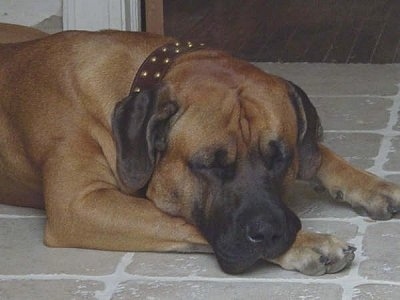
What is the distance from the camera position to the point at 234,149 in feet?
8.87

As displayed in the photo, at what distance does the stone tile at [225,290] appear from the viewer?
264 cm

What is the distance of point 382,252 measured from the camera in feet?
9.46

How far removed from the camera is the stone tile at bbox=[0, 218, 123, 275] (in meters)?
2.86

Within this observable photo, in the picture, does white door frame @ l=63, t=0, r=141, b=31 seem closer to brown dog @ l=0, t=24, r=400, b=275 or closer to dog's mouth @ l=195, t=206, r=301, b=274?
brown dog @ l=0, t=24, r=400, b=275

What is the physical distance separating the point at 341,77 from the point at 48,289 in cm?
229

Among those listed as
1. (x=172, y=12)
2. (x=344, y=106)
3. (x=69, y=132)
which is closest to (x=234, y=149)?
(x=69, y=132)

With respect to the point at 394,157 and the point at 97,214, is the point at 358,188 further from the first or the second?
the point at 97,214

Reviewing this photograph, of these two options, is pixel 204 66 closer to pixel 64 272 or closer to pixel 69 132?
pixel 69 132

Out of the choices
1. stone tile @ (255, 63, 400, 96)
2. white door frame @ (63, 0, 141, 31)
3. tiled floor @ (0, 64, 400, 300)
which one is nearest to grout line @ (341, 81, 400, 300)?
tiled floor @ (0, 64, 400, 300)

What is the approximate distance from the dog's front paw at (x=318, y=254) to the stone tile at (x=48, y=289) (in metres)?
0.47

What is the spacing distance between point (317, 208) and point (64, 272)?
30.8 inches

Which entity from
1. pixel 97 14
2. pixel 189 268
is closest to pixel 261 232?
pixel 189 268

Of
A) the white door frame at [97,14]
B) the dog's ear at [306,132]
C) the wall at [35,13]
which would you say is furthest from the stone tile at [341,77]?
the dog's ear at [306,132]

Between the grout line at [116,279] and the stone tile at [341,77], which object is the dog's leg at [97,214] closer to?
the grout line at [116,279]
